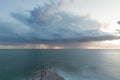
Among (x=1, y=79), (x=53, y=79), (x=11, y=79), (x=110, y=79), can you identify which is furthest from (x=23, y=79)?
(x=110, y=79)

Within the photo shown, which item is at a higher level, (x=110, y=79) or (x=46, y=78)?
(x=46, y=78)

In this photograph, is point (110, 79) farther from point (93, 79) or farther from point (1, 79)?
point (1, 79)

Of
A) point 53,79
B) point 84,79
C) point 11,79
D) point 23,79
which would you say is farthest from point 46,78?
point 11,79

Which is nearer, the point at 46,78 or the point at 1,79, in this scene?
the point at 46,78

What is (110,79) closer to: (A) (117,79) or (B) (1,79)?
(A) (117,79)

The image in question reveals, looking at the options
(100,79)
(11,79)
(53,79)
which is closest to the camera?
(53,79)

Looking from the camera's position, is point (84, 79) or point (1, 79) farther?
point (1, 79)

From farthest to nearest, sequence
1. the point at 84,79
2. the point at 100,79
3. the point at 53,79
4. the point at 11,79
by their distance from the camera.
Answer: the point at 11,79, the point at 100,79, the point at 84,79, the point at 53,79

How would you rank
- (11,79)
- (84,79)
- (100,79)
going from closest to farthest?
(84,79) → (100,79) → (11,79)

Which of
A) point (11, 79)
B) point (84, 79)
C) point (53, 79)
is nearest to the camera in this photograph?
point (53, 79)
